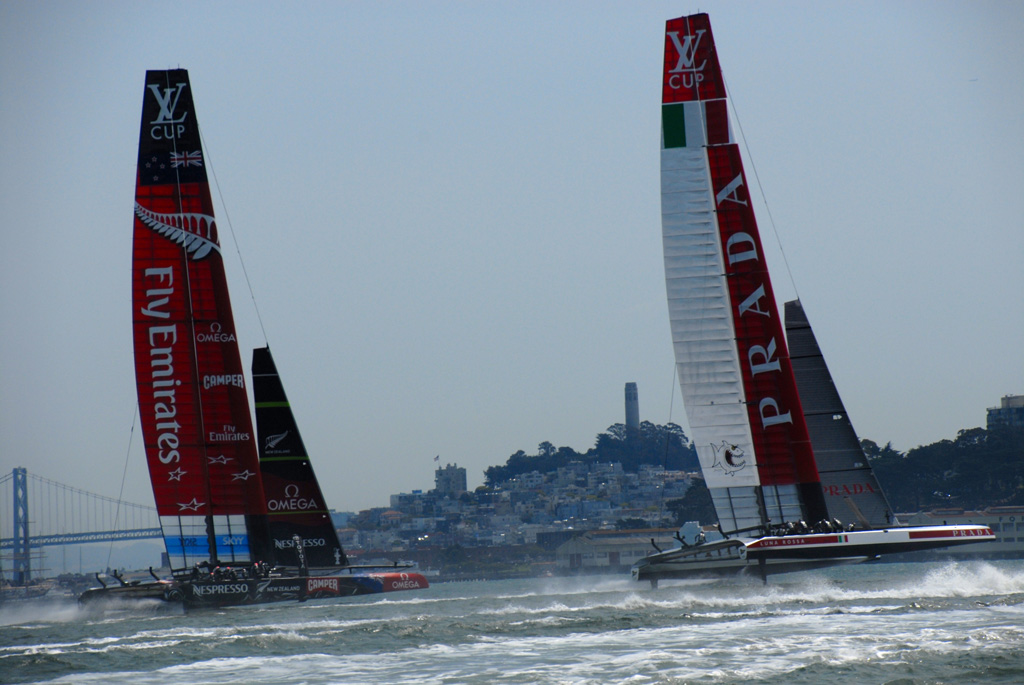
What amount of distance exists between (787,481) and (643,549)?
63917 millimetres

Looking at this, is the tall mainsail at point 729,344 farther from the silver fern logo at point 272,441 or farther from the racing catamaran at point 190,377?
the silver fern logo at point 272,441

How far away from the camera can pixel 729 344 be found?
2267cm

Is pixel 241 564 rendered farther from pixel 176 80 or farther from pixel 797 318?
pixel 797 318

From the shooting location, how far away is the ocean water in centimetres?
1330

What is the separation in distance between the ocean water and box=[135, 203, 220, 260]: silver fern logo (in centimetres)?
744

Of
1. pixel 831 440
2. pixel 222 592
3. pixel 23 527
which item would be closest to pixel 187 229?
pixel 222 592

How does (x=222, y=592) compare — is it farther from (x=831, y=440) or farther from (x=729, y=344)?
(x=831, y=440)

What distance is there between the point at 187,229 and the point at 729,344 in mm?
11339

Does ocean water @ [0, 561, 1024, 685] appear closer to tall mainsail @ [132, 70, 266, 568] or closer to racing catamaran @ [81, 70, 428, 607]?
racing catamaran @ [81, 70, 428, 607]

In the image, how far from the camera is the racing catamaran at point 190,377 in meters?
26.0

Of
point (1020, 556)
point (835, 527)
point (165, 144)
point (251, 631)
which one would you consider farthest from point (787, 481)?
point (1020, 556)

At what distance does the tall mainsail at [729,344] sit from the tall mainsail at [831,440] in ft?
4.74

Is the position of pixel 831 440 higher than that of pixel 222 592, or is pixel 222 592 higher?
pixel 831 440

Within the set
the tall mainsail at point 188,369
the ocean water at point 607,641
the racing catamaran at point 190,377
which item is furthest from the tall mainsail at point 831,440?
the tall mainsail at point 188,369
